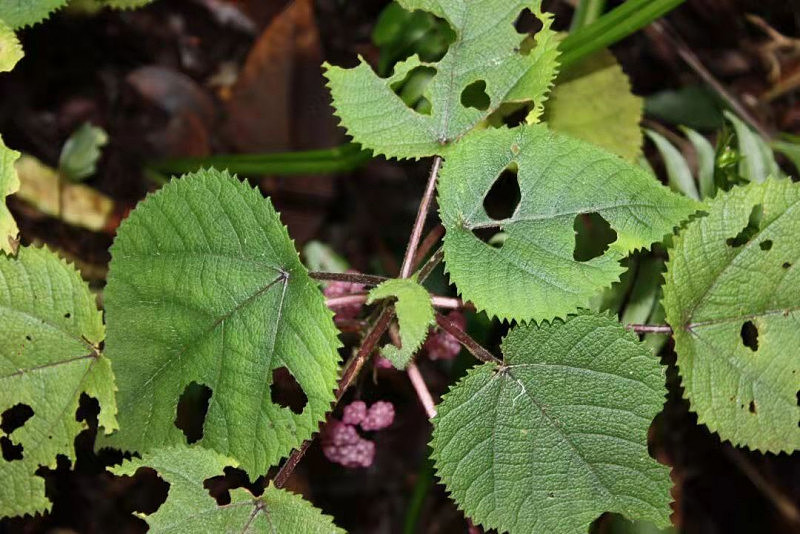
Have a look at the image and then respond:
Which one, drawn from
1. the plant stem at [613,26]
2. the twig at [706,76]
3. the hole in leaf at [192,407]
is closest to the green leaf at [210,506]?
the hole in leaf at [192,407]

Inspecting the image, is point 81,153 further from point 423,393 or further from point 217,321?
point 423,393

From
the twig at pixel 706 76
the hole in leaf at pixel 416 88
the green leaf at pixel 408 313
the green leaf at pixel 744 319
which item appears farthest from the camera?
the twig at pixel 706 76

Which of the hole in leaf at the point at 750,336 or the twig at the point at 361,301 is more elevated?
the twig at the point at 361,301

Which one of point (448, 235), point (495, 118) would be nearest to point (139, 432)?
point (448, 235)

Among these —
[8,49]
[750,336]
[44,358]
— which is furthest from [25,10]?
[750,336]

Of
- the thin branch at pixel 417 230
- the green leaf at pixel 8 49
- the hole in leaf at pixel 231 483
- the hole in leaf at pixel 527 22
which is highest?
the hole in leaf at pixel 527 22

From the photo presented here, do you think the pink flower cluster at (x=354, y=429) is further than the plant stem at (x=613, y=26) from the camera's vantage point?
No

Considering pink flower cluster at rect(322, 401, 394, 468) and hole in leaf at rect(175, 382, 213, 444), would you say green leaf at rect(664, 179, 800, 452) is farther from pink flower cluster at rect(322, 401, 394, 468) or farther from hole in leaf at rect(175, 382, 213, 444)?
hole in leaf at rect(175, 382, 213, 444)

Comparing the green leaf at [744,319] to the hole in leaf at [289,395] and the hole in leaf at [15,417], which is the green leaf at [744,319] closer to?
the hole in leaf at [289,395]
